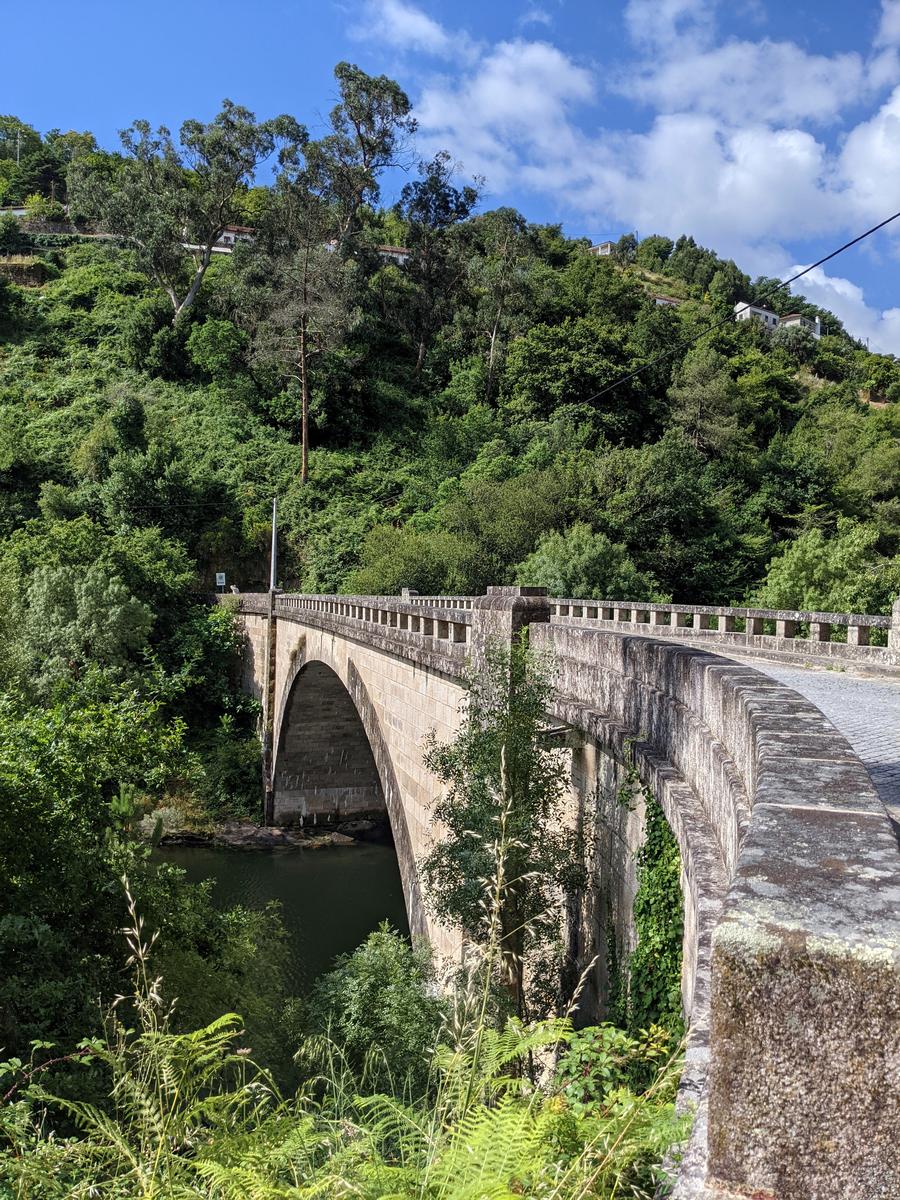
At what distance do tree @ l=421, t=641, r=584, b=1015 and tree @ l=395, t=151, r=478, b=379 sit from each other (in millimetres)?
44762

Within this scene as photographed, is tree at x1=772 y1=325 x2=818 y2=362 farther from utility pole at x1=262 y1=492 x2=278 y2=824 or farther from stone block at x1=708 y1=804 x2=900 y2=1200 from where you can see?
stone block at x1=708 y1=804 x2=900 y2=1200

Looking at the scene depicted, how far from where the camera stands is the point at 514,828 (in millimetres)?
6457

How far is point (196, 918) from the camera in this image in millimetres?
10578

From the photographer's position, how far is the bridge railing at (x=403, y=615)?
437 inches

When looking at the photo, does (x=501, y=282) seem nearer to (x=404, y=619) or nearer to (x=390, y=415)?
(x=390, y=415)

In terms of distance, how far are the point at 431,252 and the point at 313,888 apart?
134 ft

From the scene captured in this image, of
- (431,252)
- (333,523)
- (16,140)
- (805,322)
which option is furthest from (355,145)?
(805,322)

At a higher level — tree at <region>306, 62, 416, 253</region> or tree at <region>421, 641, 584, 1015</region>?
tree at <region>306, 62, 416, 253</region>

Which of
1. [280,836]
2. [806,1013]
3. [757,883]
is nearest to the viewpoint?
[806,1013]

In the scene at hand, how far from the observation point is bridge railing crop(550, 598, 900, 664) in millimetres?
11791

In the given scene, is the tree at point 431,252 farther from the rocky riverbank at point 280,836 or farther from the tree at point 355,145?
the rocky riverbank at point 280,836

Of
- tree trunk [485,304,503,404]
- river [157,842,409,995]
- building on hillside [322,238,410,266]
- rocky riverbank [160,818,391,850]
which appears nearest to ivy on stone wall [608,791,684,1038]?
river [157,842,409,995]

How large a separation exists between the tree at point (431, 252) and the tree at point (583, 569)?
24.2m

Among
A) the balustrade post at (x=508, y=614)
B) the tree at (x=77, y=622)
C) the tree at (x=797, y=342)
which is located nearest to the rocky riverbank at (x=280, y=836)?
the tree at (x=77, y=622)
